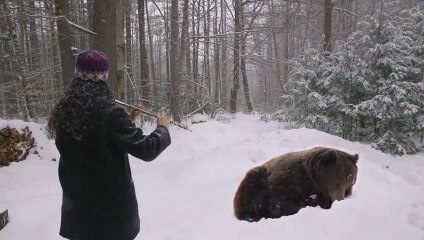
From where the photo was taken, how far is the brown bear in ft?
12.0

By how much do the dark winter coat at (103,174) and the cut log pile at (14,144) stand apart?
16.4 feet

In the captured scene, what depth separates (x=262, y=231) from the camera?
139 inches

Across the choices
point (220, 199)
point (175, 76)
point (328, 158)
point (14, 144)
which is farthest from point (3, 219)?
point (175, 76)

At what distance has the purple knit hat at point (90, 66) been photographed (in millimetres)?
2443

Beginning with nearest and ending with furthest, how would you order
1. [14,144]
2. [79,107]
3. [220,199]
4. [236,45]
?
[79,107]
[220,199]
[14,144]
[236,45]

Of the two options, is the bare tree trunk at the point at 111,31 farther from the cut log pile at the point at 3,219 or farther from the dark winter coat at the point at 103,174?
the dark winter coat at the point at 103,174

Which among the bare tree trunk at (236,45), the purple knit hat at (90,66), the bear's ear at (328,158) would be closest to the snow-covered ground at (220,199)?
the bear's ear at (328,158)

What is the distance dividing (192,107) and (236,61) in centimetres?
269

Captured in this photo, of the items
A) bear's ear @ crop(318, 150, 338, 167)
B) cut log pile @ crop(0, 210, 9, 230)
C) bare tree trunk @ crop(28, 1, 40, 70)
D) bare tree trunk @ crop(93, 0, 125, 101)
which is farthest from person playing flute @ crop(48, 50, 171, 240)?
bare tree trunk @ crop(28, 1, 40, 70)

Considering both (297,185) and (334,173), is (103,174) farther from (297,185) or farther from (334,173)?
(334,173)

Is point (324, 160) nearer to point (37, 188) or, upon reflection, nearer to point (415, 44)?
point (37, 188)

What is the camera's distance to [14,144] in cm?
703

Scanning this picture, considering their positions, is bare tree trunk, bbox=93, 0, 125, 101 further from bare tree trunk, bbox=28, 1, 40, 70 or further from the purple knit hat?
bare tree trunk, bbox=28, 1, 40, 70

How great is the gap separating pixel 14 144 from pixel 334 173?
5926 millimetres
